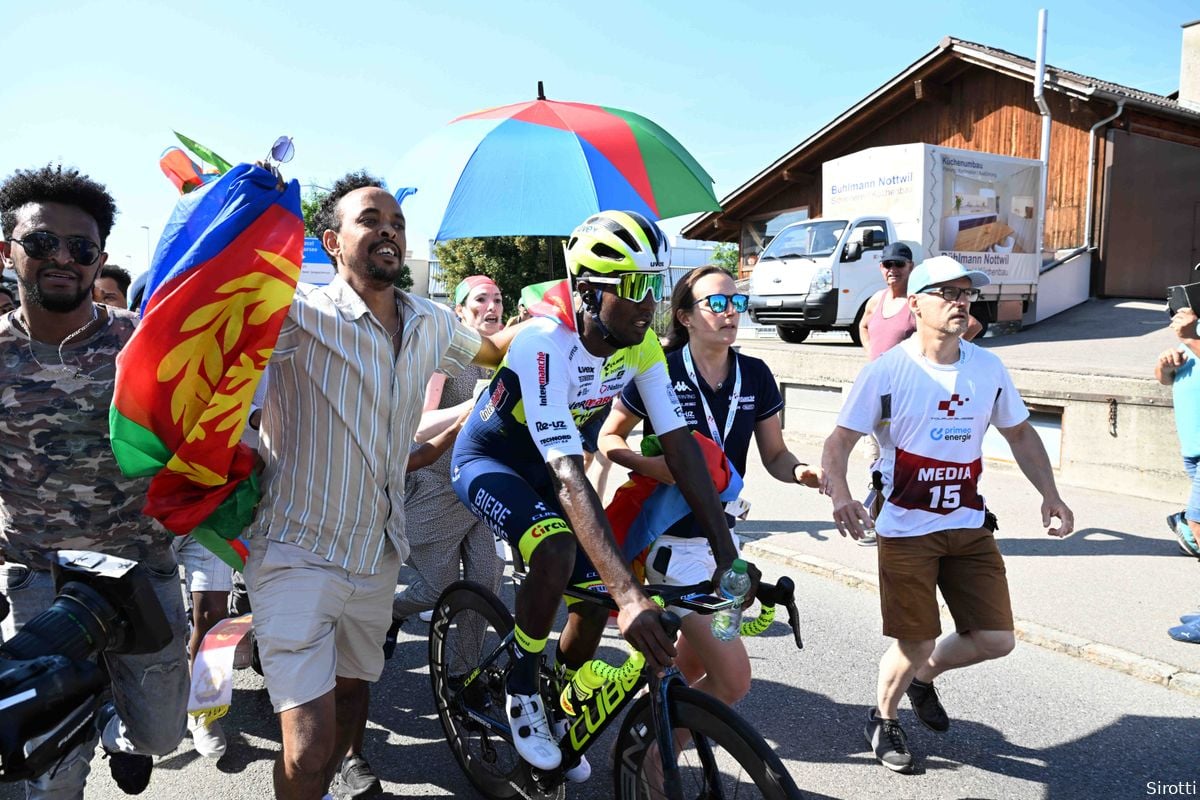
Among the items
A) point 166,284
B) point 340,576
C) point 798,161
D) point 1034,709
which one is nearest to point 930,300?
point 1034,709

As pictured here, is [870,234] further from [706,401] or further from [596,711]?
[596,711]

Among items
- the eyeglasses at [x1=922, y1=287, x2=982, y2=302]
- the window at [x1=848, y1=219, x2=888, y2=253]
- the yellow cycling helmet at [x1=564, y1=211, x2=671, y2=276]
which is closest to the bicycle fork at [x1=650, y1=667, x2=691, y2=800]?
the yellow cycling helmet at [x1=564, y1=211, x2=671, y2=276]

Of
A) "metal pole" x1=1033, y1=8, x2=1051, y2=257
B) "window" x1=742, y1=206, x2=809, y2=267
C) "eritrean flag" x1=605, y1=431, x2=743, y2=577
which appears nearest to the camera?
"eritrean flag" x1=605, y1=431, x2=743, y2=577

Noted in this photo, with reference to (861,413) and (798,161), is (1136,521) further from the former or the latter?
(798,161)

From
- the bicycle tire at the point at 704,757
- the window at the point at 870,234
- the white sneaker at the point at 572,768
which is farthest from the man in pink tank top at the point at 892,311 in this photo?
the window at the point at 870,234

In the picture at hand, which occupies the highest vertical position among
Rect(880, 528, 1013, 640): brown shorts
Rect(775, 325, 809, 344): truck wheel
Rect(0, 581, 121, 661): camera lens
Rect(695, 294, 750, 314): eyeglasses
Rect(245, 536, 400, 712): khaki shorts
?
Rect(695, 294, 750, 314): eyeglasses

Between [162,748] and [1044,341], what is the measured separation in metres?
15.9

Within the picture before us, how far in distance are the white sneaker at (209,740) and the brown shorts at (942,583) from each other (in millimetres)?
2992

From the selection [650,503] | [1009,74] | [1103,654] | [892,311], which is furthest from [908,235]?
[650,503]

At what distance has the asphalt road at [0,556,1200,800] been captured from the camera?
12.1ft

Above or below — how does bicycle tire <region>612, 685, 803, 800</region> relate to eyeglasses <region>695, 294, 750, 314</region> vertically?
below

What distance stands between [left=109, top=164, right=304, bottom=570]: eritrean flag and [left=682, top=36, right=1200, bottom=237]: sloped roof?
19753 millimetres

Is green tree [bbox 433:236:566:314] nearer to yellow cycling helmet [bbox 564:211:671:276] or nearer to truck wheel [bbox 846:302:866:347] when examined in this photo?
truck wheel [bbox 846:302:866:347]

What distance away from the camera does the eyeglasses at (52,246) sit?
301cm
